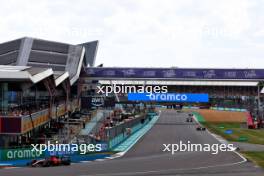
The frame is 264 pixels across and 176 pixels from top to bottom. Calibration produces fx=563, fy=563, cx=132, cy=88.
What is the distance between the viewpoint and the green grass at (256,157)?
122 ft

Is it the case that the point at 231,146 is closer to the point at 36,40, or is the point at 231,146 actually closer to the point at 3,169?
the point at 3,169

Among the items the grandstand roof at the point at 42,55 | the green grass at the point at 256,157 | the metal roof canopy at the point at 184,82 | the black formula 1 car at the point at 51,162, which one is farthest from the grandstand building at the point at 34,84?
the green grass at the point at 256,157

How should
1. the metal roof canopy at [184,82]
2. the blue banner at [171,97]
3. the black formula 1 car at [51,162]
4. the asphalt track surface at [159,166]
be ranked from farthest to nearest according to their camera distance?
the metal roof canopy at [184,82] → the blue banner at [171,97] → the black formula 1 car at [51,162] → the asphalt track surface at [159,166]

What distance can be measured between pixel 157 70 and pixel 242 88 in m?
25.8

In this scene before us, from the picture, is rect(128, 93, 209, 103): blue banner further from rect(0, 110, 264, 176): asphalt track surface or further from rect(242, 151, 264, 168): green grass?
rect(242, 151, 264, 168): green grass

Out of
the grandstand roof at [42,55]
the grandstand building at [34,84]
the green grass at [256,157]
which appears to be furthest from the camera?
the grandstand roof at [42,55]

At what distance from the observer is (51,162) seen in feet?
113

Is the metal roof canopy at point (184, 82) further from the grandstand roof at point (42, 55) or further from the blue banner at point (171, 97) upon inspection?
the grandstand roof at point (42, 55)

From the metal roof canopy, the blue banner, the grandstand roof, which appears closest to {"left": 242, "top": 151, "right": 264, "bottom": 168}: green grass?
the blue banner

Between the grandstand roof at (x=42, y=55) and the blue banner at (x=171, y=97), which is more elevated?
the grandstand roof at (x=42, y=55)

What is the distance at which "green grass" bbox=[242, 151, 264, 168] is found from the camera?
3728cm

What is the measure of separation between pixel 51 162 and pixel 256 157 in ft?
50.5

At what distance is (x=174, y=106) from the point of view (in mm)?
152375

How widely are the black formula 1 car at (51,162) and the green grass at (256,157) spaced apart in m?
12.3
